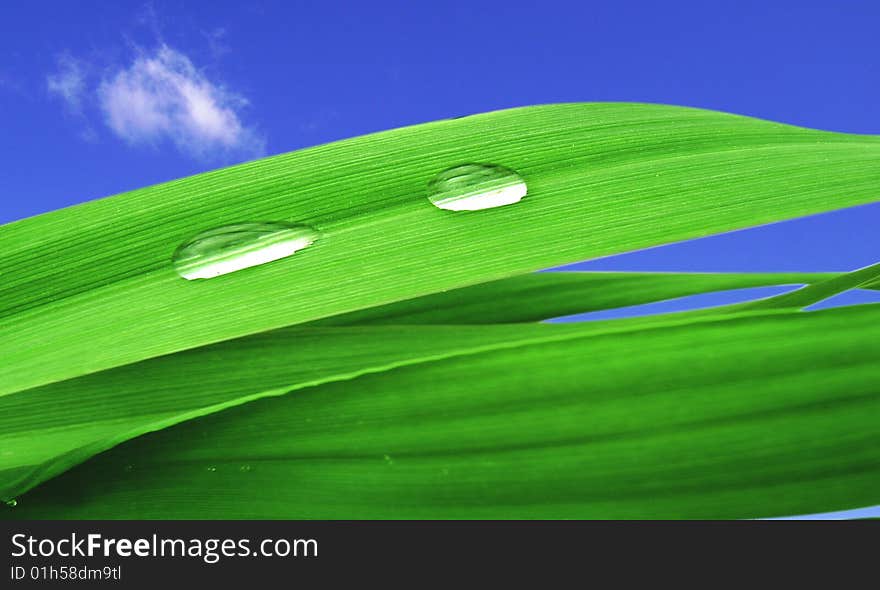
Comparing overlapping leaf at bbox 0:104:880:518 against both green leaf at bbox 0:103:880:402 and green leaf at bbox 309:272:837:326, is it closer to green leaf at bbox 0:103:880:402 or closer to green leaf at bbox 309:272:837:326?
green leaf at bbox 0:103:880:402

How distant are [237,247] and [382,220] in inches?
4.7

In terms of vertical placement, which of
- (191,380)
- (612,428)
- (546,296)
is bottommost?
(612,428)

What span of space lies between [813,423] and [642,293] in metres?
0.38

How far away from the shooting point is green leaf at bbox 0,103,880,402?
1.74 ft

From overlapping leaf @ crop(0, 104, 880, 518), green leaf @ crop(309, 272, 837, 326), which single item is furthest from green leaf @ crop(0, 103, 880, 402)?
green leaf @ crop(309, 272, 837, 326)

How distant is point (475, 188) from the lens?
0.61m

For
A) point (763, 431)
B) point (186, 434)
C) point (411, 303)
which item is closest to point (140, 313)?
point (186, 434)

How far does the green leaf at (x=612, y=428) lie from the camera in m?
0.45

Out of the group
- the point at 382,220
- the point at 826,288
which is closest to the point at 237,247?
the point at 382,220

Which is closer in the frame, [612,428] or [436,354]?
[612,428]

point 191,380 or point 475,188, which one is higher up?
point 475,188

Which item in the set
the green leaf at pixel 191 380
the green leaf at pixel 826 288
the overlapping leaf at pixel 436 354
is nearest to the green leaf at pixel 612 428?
the overlapping leaf at pixel 436 354

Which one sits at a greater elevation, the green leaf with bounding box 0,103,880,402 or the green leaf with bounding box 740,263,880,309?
the green leaf with bounding box 0,103,880,402

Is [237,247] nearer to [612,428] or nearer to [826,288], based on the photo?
[612,428]
